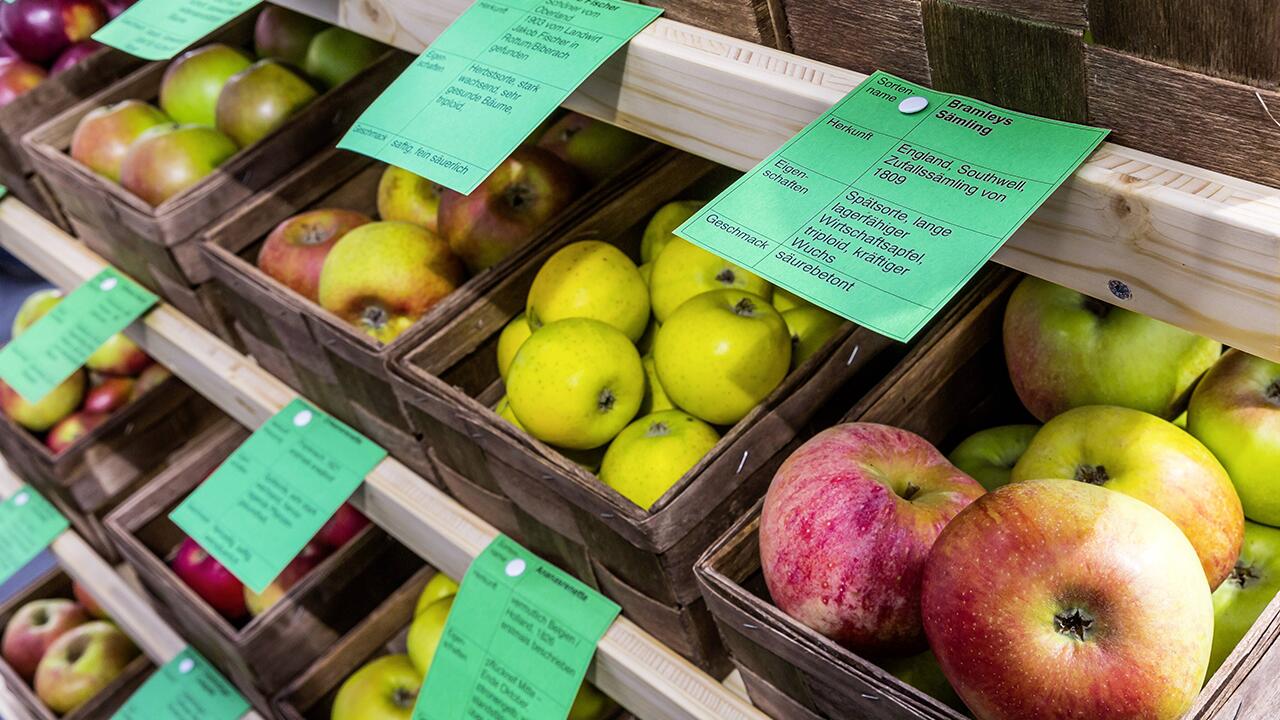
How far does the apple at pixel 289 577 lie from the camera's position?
167 cm

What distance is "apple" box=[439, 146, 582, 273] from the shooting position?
1263 millimetres

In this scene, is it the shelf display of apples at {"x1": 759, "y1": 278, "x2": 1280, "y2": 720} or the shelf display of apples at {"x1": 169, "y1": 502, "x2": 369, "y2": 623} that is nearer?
the shelf display of apples at {"x1": 759, "y1": 278, "x2": 1280, "y2": 720}

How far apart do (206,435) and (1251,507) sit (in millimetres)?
1612

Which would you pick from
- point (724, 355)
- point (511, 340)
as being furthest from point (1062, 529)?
point (511, 340)

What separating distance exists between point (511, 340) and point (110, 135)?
937 mm

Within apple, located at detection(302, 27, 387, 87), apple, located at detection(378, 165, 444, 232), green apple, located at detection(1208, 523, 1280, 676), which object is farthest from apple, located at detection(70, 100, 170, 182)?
green apple, located at detection(1208, 523, 1280, 676)

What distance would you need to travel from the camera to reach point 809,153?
2.13 feet

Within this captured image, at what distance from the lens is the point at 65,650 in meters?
1.94

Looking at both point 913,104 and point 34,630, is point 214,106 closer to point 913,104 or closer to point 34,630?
point 34,630

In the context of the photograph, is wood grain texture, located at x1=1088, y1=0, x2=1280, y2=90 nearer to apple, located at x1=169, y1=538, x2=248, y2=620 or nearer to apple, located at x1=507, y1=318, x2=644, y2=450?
apple, located at x1=507, y1=318, x2=644, y2=450

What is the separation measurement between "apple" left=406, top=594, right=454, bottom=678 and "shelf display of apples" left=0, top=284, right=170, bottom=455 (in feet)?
3.06

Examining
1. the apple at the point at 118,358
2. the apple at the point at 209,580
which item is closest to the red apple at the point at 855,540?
the apple at the point at 209,580

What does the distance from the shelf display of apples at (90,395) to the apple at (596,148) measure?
110 cm

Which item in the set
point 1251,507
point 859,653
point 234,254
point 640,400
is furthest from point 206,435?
point 1251,507
